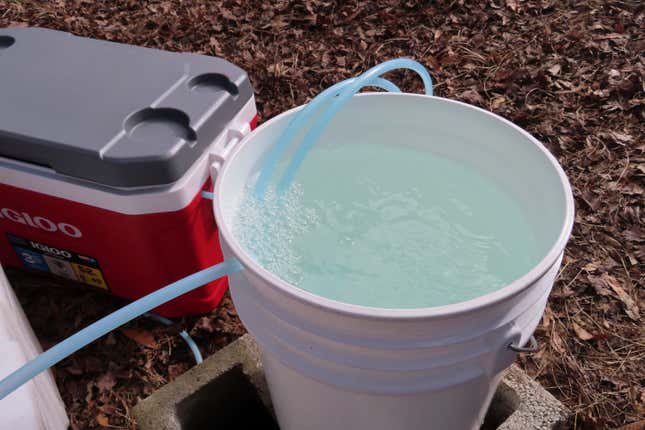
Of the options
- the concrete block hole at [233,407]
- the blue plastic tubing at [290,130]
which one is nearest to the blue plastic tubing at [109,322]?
the blue plastic tubing at [290,130]

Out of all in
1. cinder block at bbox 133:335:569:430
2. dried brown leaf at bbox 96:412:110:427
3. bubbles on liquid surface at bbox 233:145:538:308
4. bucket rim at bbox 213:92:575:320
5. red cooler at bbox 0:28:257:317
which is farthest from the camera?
dried brown leaf at bbox 96:412:110:427

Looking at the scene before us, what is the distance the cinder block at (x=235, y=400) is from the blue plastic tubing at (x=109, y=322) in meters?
0.36

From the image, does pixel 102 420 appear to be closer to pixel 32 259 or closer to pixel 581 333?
pixel 32 259

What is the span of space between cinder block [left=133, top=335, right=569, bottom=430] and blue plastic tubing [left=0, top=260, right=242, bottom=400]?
0.36 m

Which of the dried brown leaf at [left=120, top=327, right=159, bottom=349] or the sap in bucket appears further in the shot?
the dried brown leaf at [left=120, top=327, right=159, bottom=349]

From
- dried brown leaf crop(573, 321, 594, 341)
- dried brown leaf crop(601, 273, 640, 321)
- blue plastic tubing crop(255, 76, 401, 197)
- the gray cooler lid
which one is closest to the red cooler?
the gray cooler lid

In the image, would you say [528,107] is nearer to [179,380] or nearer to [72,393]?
[179,380]

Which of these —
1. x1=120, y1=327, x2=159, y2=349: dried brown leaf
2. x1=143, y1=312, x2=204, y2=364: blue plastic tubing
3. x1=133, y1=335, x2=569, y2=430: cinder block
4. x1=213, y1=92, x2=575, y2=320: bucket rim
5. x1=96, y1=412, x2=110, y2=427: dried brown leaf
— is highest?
x1=213, y1=92, x2=575, y2=320: bucket rim

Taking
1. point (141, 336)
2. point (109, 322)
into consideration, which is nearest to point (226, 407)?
point (141, 336)

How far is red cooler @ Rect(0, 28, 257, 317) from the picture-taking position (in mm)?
1274

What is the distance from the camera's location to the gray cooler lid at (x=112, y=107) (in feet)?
4.12

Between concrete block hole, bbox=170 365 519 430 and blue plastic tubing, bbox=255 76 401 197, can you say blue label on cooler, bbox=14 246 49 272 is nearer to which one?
concrete block hole, bbox=170 365 519 430

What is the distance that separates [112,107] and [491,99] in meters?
1.51

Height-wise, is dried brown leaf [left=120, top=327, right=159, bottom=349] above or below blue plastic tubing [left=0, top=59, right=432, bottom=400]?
below
